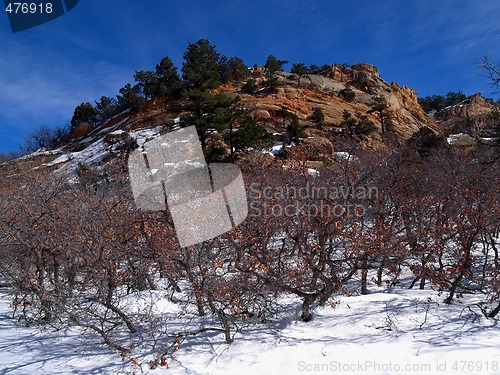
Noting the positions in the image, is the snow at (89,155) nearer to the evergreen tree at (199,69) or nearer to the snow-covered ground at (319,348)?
the evergreen tree at (199,69)

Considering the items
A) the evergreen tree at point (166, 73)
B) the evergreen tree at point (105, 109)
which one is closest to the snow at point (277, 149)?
the evergreen tree at point (166, 73)

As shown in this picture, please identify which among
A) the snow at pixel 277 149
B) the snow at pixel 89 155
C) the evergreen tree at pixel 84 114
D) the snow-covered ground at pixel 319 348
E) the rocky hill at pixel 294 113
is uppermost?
the evergreen tree at pixel 84 114

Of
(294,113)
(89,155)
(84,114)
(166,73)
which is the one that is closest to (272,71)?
(294,113)

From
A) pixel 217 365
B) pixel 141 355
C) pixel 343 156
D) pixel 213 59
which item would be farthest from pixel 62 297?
pixel 213 59

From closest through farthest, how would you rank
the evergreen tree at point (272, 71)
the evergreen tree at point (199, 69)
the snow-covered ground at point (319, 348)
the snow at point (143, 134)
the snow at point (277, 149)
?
the snow-covered ground at point (319, 348) < the snow at point (277, 149) < the evergreen tree at point (199, 69) < the snow at point (143, 134) < the evergreen tree at point (272, 71)

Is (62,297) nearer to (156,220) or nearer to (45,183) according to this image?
(156,220)

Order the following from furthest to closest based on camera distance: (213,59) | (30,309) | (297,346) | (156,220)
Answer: (213,59), (30,309), (156,220), (297,346)

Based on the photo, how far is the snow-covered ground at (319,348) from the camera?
4980mm

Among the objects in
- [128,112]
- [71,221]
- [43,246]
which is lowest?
[43,246]

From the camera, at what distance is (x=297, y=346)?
5.69m

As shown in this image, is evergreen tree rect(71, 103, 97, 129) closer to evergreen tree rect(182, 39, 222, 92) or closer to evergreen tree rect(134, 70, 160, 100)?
evergreen tree rect(134, 70, 160, 100)

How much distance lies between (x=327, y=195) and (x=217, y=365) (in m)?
3.72

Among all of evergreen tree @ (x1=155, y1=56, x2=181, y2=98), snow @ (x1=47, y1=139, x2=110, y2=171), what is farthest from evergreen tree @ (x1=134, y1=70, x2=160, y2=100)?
snow @ (x1=47, y1=139, x2=110, y2=171)

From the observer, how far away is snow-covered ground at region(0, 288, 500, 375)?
4.98 m
